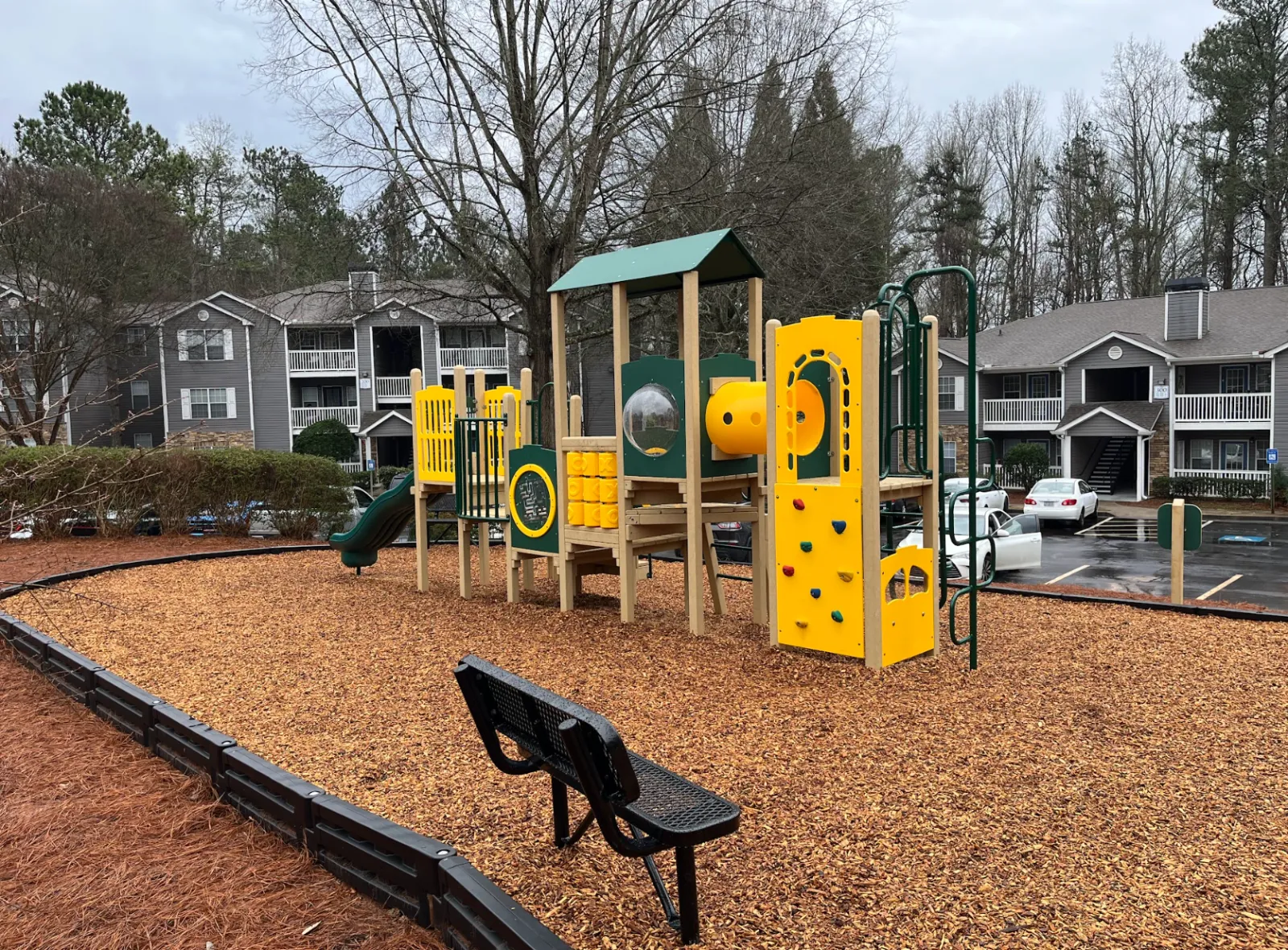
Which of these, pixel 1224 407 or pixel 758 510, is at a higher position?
pixel 1224 407

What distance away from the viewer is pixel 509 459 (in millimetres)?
8727

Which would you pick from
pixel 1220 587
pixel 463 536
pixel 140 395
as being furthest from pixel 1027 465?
pixel 140 395

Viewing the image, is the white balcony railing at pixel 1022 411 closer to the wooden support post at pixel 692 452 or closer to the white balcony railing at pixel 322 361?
the white balcony railing at pixel 322 361

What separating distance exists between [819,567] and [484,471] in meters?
4.21

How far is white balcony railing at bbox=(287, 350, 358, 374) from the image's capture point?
36844mm

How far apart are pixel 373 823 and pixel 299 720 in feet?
7.20

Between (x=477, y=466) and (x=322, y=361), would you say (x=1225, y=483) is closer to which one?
(x=477, y=466)

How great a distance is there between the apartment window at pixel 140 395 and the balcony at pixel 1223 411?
37554 mm

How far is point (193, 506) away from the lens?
15.2 m

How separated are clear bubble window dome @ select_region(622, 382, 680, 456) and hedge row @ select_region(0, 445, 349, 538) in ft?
31.6

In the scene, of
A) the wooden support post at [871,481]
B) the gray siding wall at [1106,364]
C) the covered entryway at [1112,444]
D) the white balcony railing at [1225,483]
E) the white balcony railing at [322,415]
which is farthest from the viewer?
the white balcony railing at [322,415]

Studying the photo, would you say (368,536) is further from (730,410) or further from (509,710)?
(509,710)

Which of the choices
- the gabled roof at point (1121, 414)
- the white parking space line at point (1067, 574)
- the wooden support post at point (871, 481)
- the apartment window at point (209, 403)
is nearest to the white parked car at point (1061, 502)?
the gabled roof at point (1121, 414)

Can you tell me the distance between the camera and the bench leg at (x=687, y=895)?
9.13ft
